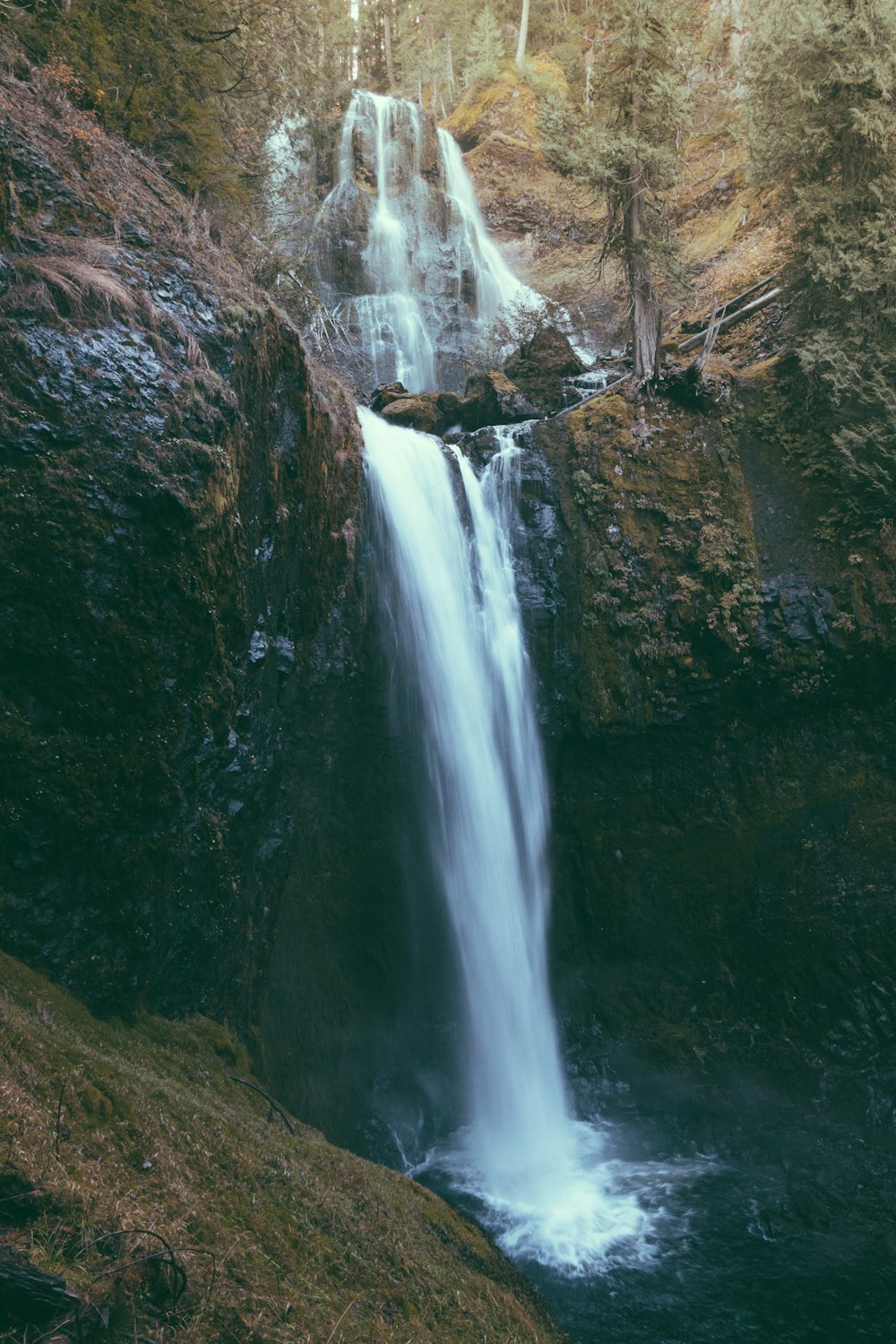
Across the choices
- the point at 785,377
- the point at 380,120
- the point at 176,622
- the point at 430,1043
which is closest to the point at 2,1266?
the point at 176,622

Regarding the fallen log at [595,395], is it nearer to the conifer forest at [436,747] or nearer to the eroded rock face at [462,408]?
the conifer forest at [436,747]

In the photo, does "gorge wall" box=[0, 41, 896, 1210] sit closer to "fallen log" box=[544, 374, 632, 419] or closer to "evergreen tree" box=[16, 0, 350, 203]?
"fallen log" box=[544, 374, 632, 419]

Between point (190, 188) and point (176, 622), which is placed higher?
point (190, 188)

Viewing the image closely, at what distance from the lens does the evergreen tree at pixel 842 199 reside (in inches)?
529

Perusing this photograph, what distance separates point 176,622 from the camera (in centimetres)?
789

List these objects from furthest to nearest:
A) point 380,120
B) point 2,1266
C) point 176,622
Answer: point 380,120 < point 176,622 < point 2,1266

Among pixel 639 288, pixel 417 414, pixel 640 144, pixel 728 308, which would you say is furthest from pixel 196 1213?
pixel 728 308

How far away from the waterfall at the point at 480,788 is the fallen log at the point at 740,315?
7.03 m

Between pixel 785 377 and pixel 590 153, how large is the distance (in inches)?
225

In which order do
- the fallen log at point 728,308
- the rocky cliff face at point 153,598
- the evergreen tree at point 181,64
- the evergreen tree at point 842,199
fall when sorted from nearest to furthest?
the rocky cliff face at point 153,598 → the evergreen tree at point 181,64 → the evergreen tree at point 842,199 → the fallen log at point 728,308

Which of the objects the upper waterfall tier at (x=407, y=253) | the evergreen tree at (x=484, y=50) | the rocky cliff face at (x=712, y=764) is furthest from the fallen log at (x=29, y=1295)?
the evergreen tree at (x=484, y=50)

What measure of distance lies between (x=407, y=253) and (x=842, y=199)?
1367 centimetres

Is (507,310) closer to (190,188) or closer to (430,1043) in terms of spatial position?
(190,188)

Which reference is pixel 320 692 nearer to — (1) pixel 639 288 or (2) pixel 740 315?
(1) pixel 639 288
